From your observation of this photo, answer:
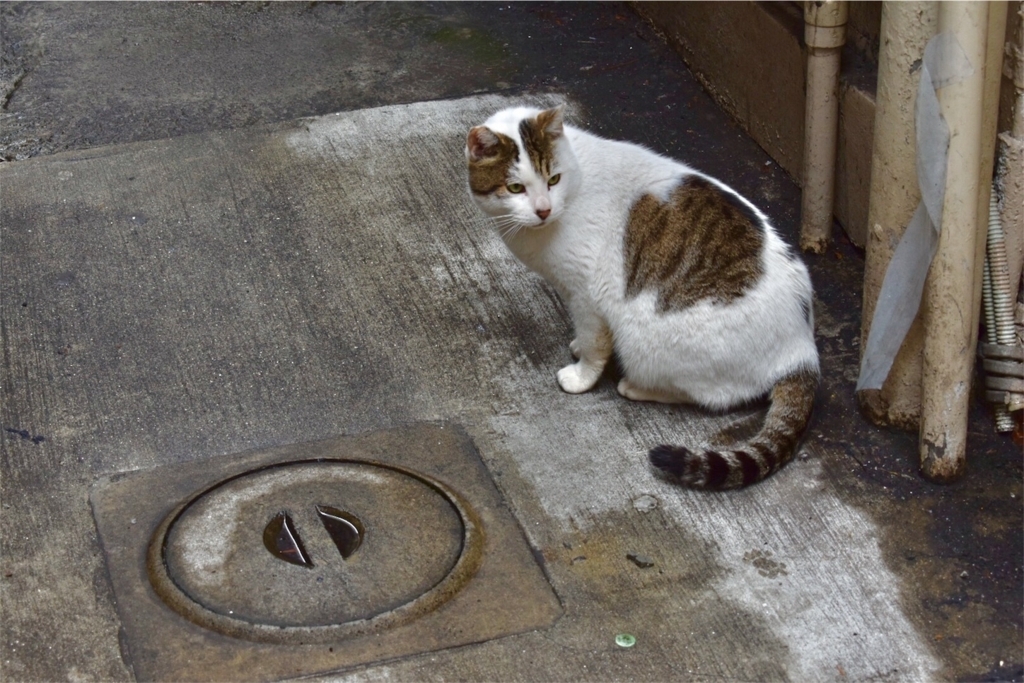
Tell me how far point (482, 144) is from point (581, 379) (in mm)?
881

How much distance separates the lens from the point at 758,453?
3.39 metres

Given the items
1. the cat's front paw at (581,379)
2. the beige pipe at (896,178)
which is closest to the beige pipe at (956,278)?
the beige pipe at (896,178)

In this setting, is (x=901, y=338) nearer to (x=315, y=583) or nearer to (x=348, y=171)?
(x=315, y=583)

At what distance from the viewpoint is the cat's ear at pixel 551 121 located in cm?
352

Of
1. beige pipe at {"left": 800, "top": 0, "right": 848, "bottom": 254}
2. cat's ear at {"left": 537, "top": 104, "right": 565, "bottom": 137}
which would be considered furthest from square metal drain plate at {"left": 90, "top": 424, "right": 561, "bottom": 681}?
beige pipe at {"left": 800, "top": 0, "right": 848, "bottom": 254}

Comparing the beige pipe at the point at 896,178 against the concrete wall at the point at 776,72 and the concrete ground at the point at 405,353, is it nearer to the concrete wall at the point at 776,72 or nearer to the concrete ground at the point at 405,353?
the concrete ground at the point at 405,353

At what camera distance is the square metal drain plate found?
2924 mm

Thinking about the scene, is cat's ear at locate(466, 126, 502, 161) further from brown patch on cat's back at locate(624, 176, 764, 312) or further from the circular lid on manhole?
the circular lid on manhole

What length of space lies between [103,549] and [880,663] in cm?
213

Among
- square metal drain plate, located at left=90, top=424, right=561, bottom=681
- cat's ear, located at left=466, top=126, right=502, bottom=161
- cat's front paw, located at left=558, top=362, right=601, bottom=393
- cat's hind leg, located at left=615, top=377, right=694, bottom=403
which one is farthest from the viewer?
cat's front paw, located at left=558, top=362, right=601, bottom=393

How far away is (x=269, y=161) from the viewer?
16.6 ft

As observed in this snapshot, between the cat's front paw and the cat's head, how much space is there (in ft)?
1.83

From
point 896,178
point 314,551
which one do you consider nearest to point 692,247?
point 896,178

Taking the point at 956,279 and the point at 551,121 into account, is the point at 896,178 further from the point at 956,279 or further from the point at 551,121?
the point at 551,121
